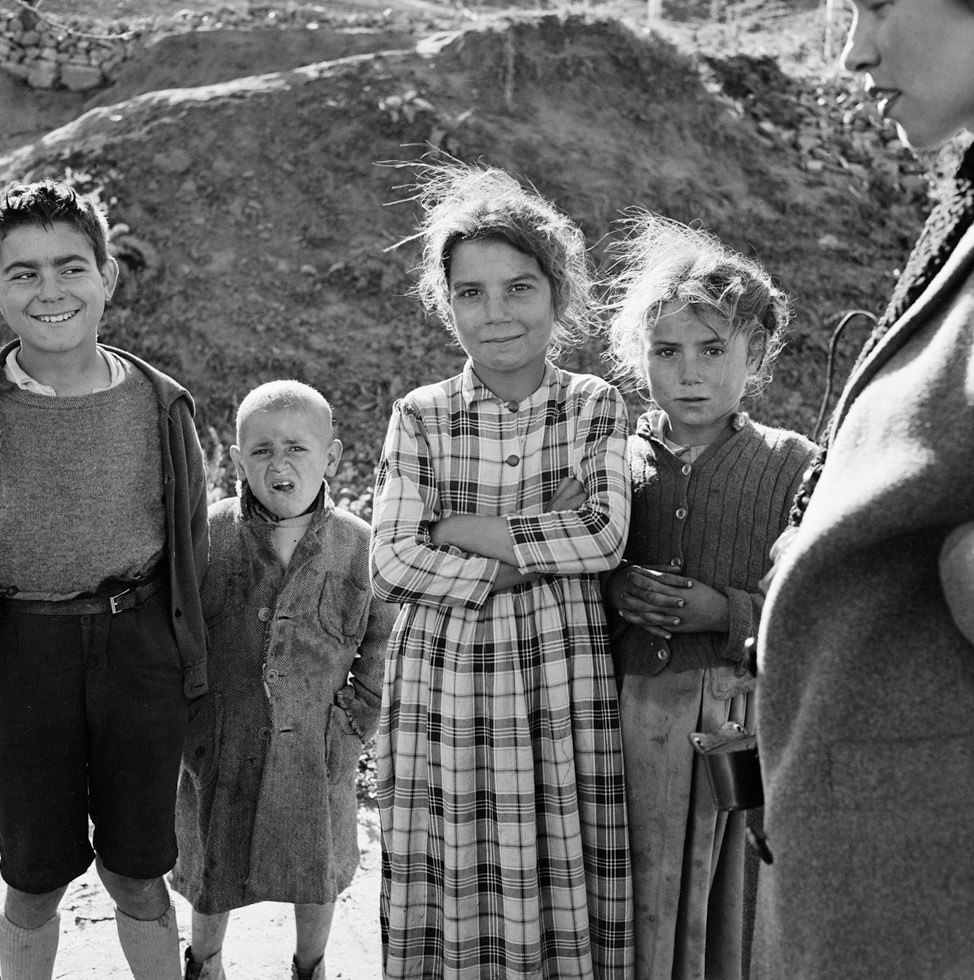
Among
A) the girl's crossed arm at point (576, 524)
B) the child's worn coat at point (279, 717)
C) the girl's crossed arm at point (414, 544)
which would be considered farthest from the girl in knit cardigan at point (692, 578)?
the child's worn coat at point (279, 717)

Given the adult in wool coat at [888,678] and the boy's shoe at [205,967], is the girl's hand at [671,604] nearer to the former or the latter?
the adult in wool coat at [888,678]

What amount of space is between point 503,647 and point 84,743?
955 mm

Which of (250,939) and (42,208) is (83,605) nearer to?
(42,208)

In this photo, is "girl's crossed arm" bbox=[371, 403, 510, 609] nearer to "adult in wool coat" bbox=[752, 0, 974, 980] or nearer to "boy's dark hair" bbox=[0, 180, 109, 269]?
"boy's dark hair" bbox=[0, 180, 109, 269]

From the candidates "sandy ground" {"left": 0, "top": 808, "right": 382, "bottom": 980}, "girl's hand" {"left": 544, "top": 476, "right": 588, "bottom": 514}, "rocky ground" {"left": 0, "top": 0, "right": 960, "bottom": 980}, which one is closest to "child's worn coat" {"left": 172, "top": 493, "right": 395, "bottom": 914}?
"sandy ground" {"left": 0, "top": 808, "right": 382, "bottom": 980}

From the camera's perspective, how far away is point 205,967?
2.74 meters

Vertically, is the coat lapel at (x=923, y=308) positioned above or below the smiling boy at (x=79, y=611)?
above

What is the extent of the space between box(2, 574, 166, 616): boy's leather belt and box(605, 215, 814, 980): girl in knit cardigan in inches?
41.9

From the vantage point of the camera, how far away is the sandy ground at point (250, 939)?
303 centimetres

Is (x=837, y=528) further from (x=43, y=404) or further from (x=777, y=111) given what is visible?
(x=777, y=111)

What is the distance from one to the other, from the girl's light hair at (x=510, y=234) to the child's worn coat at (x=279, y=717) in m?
0.72

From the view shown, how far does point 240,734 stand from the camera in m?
2.71

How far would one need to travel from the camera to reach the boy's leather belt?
245cm

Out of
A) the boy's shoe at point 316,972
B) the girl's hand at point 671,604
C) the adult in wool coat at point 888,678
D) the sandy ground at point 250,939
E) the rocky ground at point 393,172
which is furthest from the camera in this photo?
the rocky ground at point 393,172
